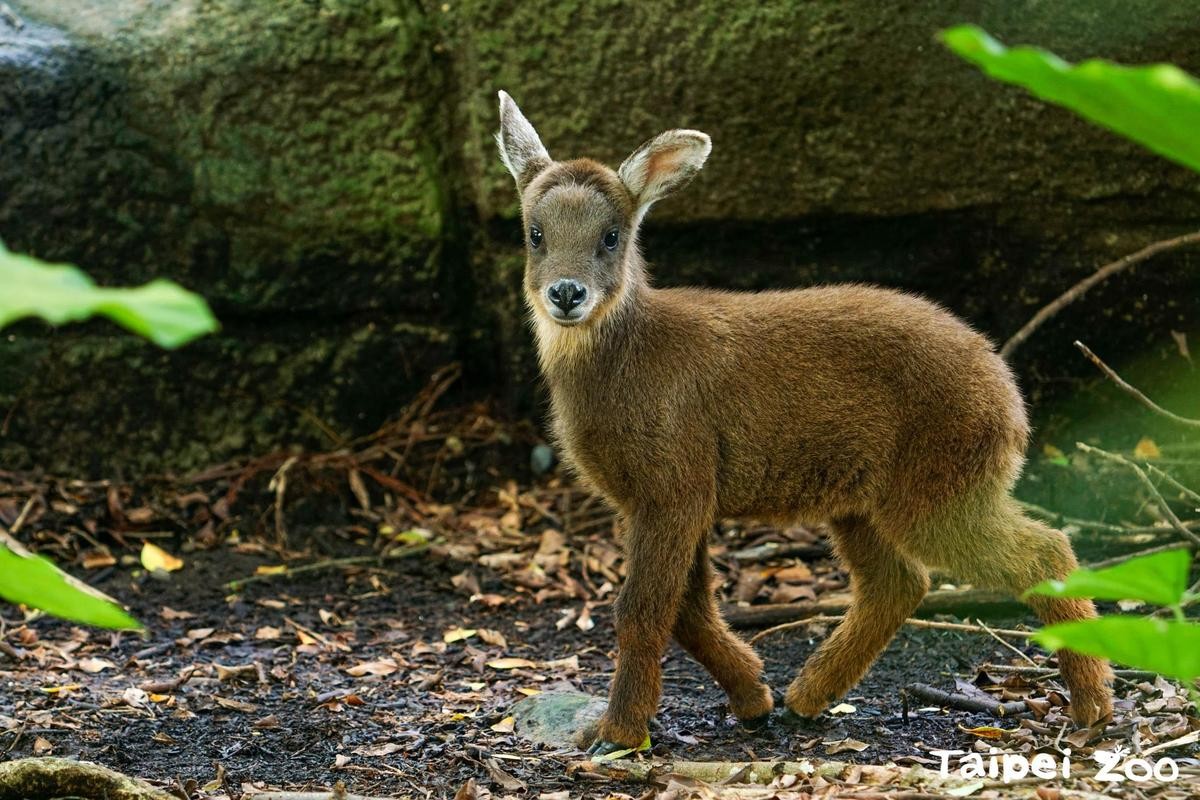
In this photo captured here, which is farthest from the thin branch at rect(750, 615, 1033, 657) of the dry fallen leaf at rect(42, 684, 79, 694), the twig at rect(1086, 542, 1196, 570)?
the dry fallen leaf at rect(42, 684, 79, 694)

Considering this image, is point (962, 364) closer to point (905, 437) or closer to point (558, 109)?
point (905, 437)

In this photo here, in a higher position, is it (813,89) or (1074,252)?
(813,89)

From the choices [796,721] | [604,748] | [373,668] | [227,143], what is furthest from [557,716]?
[227,143]

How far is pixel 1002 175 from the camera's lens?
7.55m

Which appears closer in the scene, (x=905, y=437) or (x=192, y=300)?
(x=192, y=300)

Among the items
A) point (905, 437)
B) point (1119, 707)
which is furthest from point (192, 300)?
point (1119, 707)

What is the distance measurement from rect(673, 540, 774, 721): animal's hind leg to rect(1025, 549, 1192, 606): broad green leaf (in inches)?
116

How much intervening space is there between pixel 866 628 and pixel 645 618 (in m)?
1.02

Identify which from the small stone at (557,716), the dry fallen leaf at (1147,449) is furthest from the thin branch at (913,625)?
the dry fallen leaf at (1147,449)

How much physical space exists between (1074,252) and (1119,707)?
10.1 feet

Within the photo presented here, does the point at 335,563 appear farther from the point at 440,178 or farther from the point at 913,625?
the point at 913,625

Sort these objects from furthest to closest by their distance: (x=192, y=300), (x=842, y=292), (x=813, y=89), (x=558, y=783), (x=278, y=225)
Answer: (x=278, y=225) → (x=813, y=89) → (x=842, y=292) → (x=558, y=783) → (x=192, y=300)

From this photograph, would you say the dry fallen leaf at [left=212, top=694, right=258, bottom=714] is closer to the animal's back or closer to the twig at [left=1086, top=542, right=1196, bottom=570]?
the animal's back

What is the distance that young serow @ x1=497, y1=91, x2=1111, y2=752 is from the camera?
5.43 m
